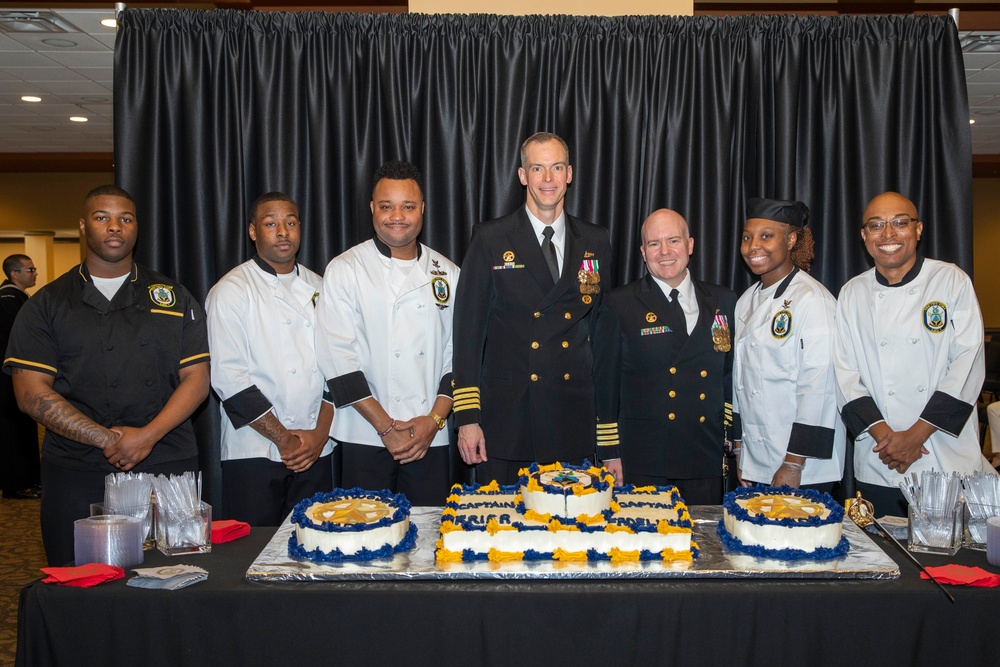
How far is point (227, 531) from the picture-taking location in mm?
2221

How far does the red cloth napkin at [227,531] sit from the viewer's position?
2199 mm

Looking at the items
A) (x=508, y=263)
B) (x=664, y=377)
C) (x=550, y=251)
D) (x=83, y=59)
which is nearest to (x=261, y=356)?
(x=508, y=263)

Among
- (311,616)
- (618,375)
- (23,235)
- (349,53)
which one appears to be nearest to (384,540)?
(311,616)

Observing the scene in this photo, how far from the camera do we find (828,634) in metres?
1.84

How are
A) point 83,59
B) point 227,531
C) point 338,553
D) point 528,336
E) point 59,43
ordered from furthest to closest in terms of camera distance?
point 83,59 → point 59,43 → point 528,336 → point 227,531 → point 338,553

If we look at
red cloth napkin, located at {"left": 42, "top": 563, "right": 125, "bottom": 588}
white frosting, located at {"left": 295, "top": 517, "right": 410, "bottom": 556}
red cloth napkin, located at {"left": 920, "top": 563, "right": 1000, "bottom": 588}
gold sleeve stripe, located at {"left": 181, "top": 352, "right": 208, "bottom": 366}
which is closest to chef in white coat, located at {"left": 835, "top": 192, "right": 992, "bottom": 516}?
red cloth napkin, located at {"left": 920, "top": 563, "right": 1000, "bottom": 588}

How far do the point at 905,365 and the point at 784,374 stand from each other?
427 millimetres

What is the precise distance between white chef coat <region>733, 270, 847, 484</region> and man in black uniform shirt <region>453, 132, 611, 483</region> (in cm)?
65

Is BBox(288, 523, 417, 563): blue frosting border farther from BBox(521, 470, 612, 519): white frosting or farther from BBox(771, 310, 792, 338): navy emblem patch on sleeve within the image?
BBox(771, 310, 792, 338): navy emblem patch on sleeve

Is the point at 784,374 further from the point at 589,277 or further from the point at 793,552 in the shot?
the point at 793,552

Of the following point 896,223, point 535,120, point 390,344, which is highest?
point 535,120

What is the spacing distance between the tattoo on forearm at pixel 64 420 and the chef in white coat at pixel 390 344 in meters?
0.79

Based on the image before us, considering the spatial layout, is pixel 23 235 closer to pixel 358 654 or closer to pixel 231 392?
pixel 231 392

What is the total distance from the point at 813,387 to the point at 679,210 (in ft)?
3.74
